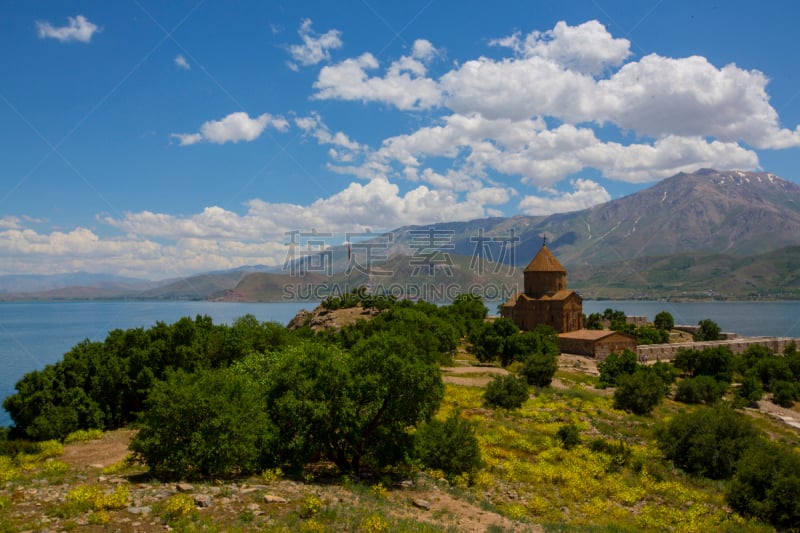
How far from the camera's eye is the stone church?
243ft

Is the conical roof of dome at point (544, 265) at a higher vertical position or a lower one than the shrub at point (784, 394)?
higher

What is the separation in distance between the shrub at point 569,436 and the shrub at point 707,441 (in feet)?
14.3

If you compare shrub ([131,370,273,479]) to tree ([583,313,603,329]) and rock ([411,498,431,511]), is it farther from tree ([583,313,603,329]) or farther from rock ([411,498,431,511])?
tree ([583,313,603,329])

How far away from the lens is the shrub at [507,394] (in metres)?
33.4

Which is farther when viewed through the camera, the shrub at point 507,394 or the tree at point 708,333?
the tree at point 708,333

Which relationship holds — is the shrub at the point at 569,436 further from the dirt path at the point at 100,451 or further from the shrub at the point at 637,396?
the dirt path at the point at 100,451

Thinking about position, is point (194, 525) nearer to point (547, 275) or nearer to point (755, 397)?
point (755, 397)

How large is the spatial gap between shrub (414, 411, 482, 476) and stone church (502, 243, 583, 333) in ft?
186

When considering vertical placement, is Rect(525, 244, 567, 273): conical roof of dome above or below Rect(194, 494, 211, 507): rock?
above

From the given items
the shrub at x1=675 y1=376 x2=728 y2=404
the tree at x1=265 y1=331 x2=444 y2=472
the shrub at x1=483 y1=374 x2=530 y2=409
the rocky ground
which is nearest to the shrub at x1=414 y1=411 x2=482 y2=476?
the rocky ground

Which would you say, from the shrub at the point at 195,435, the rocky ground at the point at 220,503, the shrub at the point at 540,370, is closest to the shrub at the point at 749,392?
the shrub at the point at 540,370

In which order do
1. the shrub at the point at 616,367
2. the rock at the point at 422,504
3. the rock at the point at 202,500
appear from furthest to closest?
the shrub at the point at 616,367 → the rock at the point at 422,504 → the rock at the point at 202,500

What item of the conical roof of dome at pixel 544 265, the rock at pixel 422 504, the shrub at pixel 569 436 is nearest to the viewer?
the rock at pixel 422 504

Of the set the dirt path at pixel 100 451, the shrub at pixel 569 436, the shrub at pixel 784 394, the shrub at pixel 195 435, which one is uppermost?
the shrub at pixel 195 435
